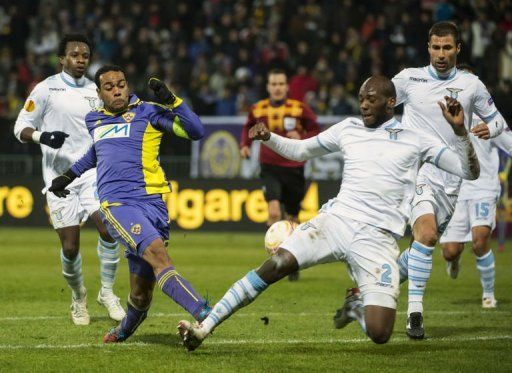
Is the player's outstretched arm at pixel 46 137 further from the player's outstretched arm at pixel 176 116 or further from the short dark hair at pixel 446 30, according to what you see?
the short dark hair at pixel 446 30

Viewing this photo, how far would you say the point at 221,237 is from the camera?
20.4m

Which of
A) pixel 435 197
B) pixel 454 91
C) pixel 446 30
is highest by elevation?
pixel 446 30

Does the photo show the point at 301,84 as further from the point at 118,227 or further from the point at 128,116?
the point at 118,227

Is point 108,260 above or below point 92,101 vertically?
below

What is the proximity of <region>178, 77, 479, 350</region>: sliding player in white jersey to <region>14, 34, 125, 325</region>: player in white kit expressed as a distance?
2.68m

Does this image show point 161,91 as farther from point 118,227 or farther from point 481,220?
point 481,220

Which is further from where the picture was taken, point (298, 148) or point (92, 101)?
point (92, 101)

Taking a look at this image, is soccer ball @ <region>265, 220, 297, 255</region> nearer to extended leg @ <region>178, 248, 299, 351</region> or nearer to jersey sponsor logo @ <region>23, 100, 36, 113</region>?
extended leg @ <region>178, 248, 299, 351</region>

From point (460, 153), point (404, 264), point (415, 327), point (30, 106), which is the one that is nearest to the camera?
point (460, 153)

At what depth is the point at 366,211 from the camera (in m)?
7.58

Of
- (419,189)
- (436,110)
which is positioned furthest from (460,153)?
(436,110)

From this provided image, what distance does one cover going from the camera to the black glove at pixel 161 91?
7.56 metres

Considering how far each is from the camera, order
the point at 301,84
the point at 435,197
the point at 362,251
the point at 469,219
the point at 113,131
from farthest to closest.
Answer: the point at 301,84 < the point at 469,219 < the point at 435,197 < the point at 113,131 < the point at 362,251

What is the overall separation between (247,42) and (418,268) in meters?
16.3
